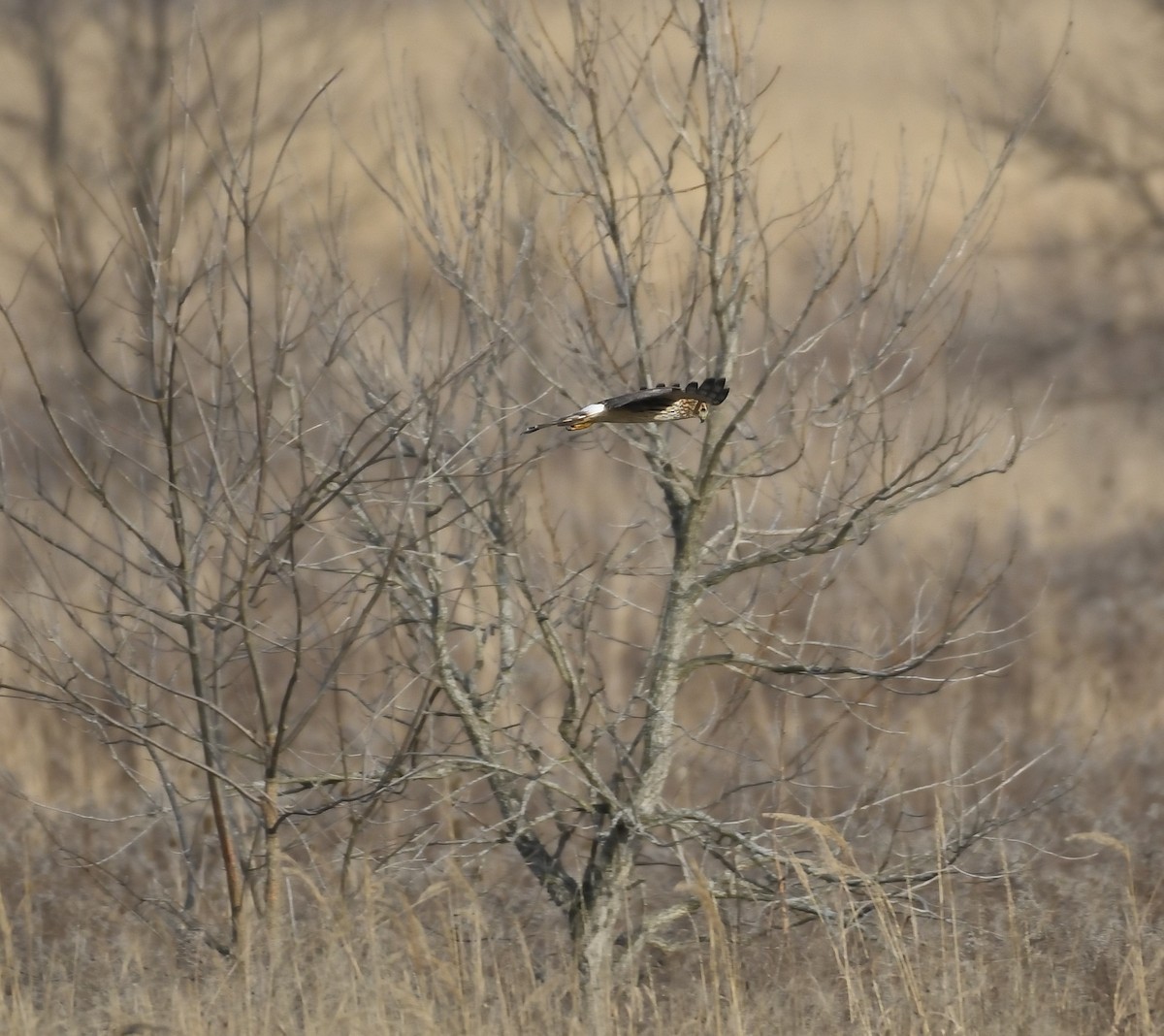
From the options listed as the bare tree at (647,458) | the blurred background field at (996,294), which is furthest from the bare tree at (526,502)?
the blurred background field at (996,294)

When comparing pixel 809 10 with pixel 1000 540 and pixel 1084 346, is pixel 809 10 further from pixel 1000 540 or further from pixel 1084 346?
pixel 1000 540

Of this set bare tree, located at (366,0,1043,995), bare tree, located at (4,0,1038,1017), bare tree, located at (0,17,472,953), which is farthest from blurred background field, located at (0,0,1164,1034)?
bare tree, located at (366,0,1043,995)

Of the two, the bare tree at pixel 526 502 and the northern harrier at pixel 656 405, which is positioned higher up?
the bare tree at pixel 526 502

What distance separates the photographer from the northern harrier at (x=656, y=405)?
2330 millimetres

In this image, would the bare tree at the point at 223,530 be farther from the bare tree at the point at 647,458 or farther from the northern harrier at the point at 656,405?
the northern harrier at the point at 656,405


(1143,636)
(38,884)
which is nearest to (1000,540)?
(1143,636)

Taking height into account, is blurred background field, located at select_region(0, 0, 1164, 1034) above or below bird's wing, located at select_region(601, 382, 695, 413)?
above

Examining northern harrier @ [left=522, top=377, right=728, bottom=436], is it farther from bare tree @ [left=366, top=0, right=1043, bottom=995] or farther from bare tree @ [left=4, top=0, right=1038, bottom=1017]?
bare tree @ [left=366, top=0, right=1043, bottom=995]

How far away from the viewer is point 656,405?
2459mm

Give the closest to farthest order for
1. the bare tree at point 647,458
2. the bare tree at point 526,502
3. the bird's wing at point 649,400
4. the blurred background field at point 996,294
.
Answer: the bird's wing at point 649,400, the bare tree at point 526,502, the bare tree at point 647,458, the blurred background field at point 996,294

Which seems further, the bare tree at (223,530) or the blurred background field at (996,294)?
the blurred background field at (996,294)

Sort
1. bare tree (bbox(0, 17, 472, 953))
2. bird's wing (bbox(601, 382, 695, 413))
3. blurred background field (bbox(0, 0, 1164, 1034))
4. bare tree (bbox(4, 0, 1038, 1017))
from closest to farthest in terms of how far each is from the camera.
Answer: bird's wing (bbox(601, 382, 695, 413)) < bare tree (bbox(0, 17, 472, 953)) < bare tree (bbox(4, 0, 1038, 1017)) < blurred background field (bbox(0, 0, 1164, 1034))

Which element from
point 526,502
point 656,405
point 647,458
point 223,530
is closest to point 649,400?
point 656,405

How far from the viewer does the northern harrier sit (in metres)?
2.33
